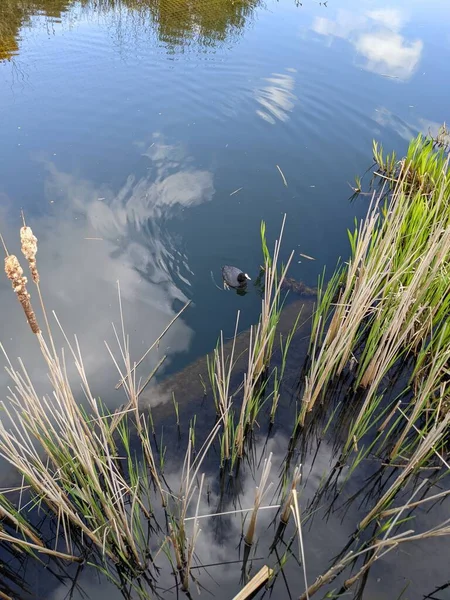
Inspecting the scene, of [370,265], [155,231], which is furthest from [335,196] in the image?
[370,265]

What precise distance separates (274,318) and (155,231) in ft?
7.92

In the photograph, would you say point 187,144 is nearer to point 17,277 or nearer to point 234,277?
point 234,277

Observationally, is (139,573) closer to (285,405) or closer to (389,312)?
(285,405)

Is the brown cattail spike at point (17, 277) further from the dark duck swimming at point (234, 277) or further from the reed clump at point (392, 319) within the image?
the dark duck swimming at point (234, 277)

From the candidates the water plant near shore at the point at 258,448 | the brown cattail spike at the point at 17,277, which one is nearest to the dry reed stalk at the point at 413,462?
the water plant near shore at the point at 258,448

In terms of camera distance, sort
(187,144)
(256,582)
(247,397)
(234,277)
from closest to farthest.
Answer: (256,582) → (247,397) → (234,277) → (187,144)

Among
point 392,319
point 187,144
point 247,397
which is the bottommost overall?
point 247,397

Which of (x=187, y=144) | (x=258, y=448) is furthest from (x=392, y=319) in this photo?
(x=187, y=144)

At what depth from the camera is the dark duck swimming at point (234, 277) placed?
4344 millimetres

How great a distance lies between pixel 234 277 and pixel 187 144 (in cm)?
307

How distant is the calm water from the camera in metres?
4.27

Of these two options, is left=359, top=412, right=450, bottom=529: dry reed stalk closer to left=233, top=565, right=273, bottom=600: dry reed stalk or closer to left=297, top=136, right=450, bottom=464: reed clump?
left=297, top=136, right=450, bottom=464: reed clump

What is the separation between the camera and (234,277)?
435cm

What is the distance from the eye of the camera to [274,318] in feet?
10.3
